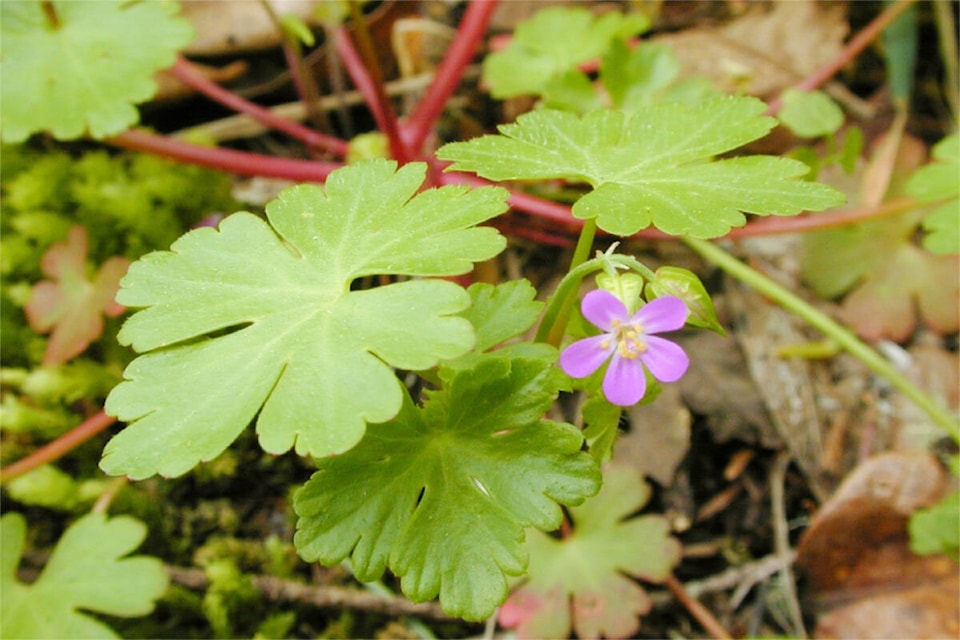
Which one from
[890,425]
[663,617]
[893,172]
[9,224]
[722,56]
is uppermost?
[9,224]

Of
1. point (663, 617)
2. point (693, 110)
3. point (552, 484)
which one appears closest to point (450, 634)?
point (663, 617)

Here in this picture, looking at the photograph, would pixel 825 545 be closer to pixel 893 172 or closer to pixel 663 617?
pixel 663 617

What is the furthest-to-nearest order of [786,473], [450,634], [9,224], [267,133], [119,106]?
[267,133]
[9,224]
[786,473]
[119,106]
[450,634]

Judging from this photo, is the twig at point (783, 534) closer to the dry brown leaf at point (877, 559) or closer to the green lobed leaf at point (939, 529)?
the dry brown leaf at point (877, 559)

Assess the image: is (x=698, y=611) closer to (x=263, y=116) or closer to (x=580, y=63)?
(x=580, y=63)

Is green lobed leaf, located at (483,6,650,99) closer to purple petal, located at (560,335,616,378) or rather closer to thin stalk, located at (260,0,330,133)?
thin stalk, located at (260,0,330,133)

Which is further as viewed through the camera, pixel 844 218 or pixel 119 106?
pixel 844 218

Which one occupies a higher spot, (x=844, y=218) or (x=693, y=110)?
(x=693, y=110)
